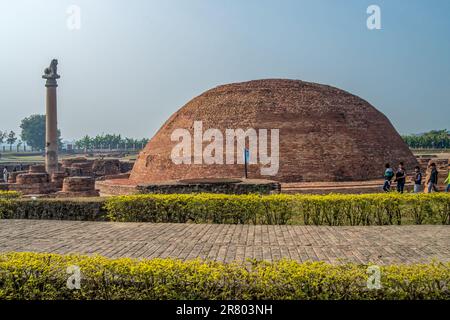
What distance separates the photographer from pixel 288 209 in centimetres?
874

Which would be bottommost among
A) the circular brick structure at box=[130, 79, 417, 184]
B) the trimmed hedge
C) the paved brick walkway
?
the paved brick walkway

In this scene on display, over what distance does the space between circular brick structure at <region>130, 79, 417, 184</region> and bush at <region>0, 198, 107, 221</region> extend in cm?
1048

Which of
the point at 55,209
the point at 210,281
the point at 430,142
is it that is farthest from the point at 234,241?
the point at 430,142

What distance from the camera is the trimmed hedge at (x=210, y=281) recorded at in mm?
3842

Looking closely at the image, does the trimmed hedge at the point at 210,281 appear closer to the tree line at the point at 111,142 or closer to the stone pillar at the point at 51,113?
the stone pillar at the point at 51,113

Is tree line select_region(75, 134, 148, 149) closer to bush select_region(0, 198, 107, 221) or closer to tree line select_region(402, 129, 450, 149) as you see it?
tree line select_region(402, 129, 450, 149)

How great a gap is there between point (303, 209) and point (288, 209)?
0.28 meters

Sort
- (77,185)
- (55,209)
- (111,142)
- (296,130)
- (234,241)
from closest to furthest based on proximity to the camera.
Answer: (234,241), (55,209), (77,185), (296,130), (111,142)

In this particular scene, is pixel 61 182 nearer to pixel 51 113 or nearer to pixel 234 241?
pixel 51 113

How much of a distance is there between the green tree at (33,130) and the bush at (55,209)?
104 meters

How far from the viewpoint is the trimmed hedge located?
384 cm

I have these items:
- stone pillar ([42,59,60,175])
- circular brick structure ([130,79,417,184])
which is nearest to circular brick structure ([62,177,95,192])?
circular brick structure ([130,79,417,184])

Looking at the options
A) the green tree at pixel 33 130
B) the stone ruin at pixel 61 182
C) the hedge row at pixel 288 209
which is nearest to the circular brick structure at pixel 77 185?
the stone ruin at pixel 61 182
